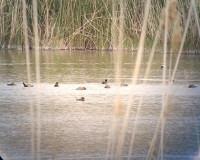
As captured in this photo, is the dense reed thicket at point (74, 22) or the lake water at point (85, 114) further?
the dense reed thicket at point (74, 22)

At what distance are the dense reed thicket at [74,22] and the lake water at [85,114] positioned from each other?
3.43 m

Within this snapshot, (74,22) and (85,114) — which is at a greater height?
(74,22)

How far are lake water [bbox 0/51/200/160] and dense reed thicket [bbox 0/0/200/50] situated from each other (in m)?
3.43

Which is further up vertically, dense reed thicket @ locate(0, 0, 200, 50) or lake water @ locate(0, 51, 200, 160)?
dense reed thicket @ locate(0, 0, 200, 50)

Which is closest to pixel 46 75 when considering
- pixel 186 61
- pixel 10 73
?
pixel 10 73

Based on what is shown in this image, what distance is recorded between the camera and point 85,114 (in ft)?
15.6

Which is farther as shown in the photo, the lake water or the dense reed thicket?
the dense reed thicket

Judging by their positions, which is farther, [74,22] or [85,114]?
[74,22]

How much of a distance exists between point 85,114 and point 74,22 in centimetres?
771

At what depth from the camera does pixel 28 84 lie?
6.48 metres

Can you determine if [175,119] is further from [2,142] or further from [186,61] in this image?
Result: [186,61]

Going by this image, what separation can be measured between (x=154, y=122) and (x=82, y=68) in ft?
14.4

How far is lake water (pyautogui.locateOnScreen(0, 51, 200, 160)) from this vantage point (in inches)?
141

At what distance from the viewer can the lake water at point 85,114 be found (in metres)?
3.57
